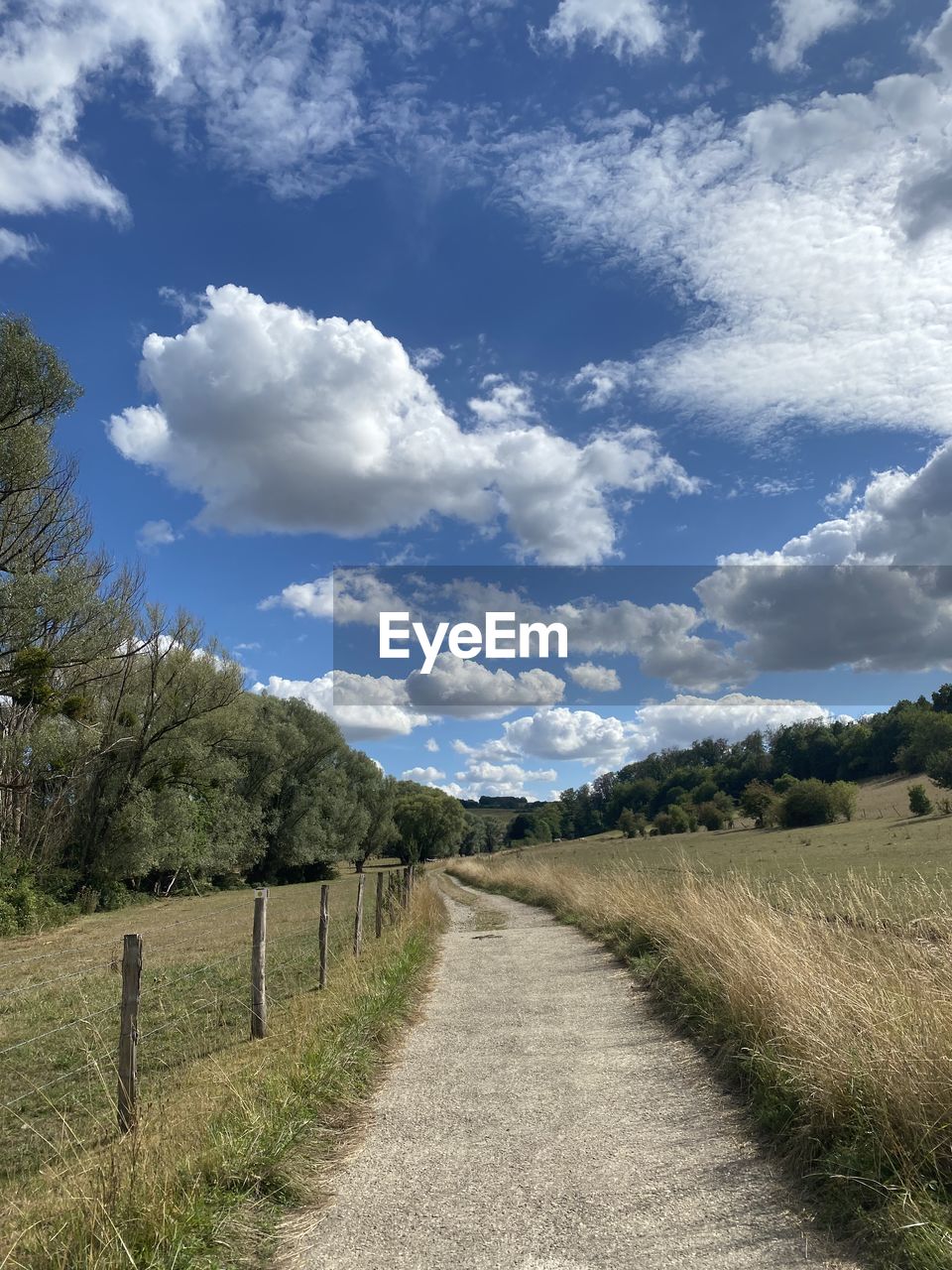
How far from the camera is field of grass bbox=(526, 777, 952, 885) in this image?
2773 centimetres

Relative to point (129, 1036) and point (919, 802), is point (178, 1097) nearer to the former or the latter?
point (129, 1036)

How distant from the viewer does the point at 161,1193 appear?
4.08 meters

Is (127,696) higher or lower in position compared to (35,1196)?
higher

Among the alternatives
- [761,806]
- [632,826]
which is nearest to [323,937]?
[761,806]

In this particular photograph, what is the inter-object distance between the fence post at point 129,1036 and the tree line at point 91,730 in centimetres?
1958

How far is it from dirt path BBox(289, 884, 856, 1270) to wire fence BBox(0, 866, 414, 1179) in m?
1.71

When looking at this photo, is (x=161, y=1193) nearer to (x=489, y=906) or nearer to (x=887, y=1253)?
(x=887, y=1253)

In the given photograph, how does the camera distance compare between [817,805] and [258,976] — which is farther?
[817,805]

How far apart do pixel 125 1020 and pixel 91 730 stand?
81.6ft

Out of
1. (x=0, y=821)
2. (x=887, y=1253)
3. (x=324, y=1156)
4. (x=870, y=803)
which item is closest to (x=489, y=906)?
(x=0, y=821)

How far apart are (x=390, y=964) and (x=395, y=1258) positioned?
27.5 ft

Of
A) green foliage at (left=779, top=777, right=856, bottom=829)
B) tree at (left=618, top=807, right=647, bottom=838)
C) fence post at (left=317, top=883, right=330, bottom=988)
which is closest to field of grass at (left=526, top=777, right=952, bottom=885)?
green foliage at (left=779, top=777, right=856, bottom=829)

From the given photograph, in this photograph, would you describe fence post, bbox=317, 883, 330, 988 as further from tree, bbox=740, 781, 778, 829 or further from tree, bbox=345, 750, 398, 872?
tree, bbox=740, 781, 778, 829

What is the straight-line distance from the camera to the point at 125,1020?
19.2 ft
